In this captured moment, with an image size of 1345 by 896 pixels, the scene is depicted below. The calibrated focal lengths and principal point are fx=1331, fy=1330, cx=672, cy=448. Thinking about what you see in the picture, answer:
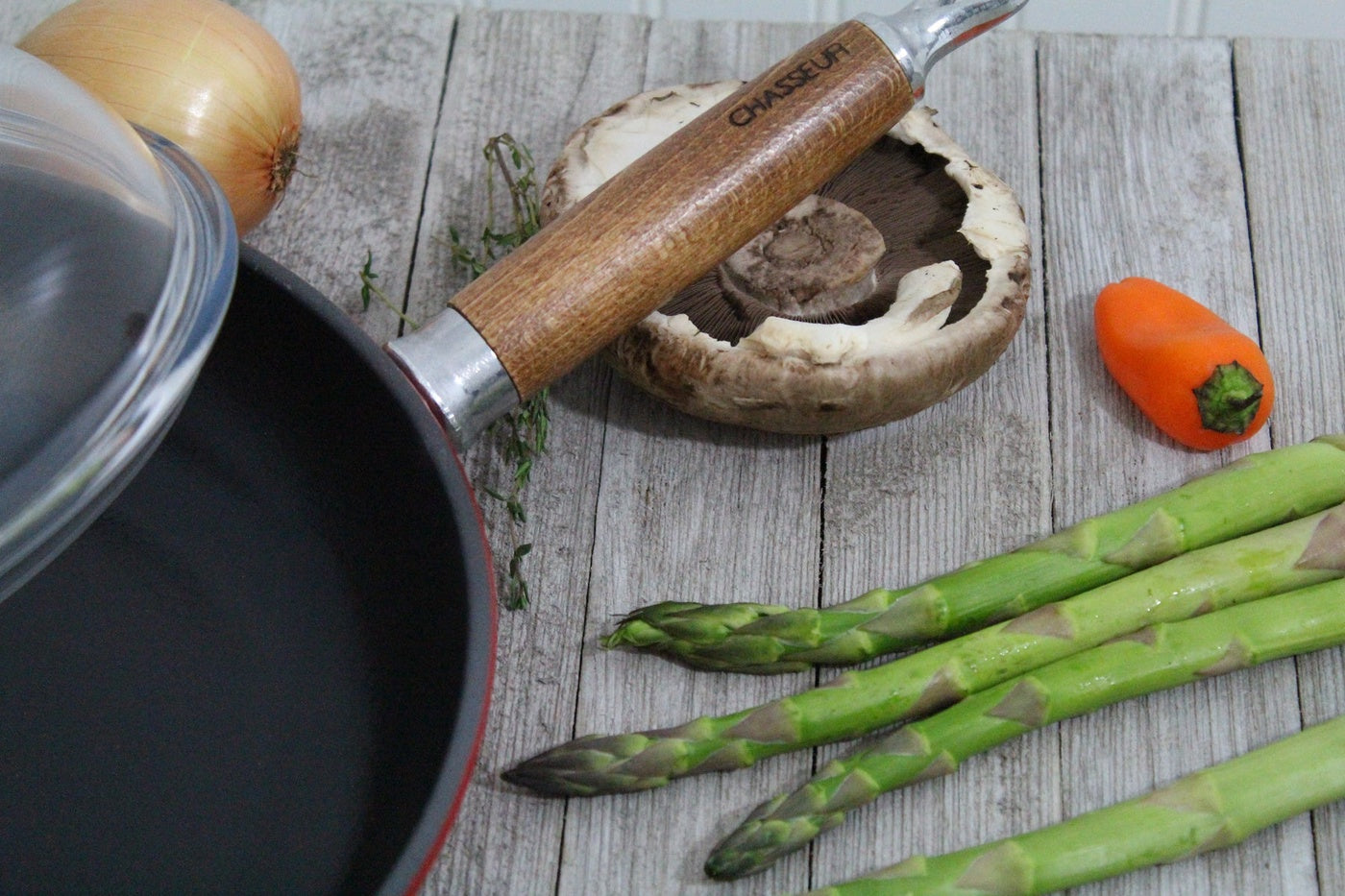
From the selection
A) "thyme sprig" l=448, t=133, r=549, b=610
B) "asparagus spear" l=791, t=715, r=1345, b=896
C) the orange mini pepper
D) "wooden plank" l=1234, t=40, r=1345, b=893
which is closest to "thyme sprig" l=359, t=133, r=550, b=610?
"thyme sprig" l=448, t=133, r=549, b=610

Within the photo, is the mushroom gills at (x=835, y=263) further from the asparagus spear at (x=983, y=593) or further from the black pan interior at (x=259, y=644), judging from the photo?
the black pan interior at (x=259, y=644)

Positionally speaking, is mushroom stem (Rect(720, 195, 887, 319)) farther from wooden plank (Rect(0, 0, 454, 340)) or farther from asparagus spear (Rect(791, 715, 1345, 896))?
asparagus spear (Rect(791, 715, 1345, 896))

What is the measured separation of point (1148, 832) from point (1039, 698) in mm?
114


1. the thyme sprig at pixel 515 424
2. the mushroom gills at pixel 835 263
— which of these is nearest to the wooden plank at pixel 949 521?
the mushroom gills at pixel 835 263

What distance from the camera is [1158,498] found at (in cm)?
106

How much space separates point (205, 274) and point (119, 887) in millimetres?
384

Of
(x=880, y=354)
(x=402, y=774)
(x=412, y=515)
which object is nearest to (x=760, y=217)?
(x=880, y=354)

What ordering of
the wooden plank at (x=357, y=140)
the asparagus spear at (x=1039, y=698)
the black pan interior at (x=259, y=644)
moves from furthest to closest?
the wooden plank at (x=357, y=140)
the asparagus spear at (x=1039, y=698)
the black pan interior at (x=259, y=644)

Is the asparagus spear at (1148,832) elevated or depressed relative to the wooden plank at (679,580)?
elevated

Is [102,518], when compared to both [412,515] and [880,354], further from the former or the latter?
[880,354]

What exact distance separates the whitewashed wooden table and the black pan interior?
78 mm

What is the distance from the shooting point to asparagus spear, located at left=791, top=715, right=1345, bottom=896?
2.96 ft

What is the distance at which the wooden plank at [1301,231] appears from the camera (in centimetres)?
119

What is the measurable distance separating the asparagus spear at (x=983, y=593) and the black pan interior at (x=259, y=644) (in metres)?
0.23
